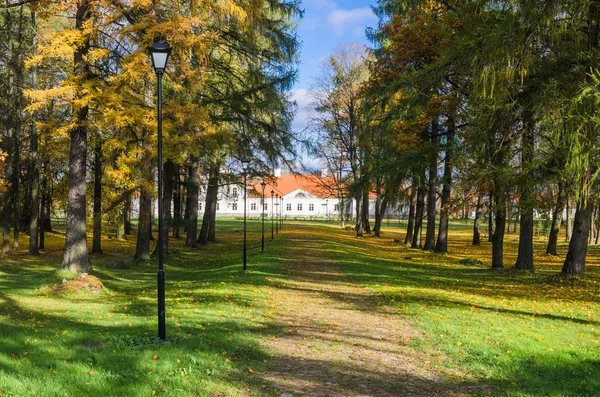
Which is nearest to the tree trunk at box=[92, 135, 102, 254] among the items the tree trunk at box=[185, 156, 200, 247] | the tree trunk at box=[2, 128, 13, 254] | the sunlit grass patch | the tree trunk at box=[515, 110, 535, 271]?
the tree trunk at box=[2, 128, 13, 254]

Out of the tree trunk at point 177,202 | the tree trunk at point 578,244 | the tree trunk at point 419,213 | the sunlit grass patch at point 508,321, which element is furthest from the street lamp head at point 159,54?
the tree trunk at point 419,213

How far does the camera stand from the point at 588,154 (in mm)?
8211

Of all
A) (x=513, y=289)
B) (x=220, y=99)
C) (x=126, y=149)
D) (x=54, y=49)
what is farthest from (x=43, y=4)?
(x=513, y=289)

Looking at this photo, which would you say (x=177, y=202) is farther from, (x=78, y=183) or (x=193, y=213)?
(x=78, y=183)

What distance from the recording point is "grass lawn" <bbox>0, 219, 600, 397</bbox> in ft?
16.7

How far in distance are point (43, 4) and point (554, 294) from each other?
13785 millimetres

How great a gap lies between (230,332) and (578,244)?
10739 mm

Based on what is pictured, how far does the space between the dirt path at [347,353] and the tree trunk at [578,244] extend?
Result: 637cm

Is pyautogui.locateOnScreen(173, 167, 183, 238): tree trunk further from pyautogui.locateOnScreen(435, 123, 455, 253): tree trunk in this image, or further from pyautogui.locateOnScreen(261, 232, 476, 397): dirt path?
pyautogui.locateOnScreen(261, 232, 476, 397): dirt path

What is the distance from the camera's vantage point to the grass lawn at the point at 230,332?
5094 mm

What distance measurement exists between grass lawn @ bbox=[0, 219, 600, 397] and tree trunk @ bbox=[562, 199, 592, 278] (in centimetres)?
42

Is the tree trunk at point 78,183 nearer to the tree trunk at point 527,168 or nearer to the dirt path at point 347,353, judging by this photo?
the dirt path at point 347,353

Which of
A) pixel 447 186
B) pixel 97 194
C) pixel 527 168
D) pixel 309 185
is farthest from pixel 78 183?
pixel 309 185

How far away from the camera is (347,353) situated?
6.55 meters
